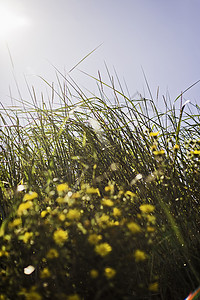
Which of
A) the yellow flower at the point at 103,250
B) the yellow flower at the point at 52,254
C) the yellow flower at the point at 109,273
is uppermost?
the yellow flower at the point at 52,254

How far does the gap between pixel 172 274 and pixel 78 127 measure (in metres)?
0.97

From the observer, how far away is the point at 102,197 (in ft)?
4.34

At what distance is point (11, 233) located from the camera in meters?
0.77

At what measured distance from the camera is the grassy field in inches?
31.4

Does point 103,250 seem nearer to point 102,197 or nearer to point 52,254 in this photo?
point 52,254

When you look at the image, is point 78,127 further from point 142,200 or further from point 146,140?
point 142,200

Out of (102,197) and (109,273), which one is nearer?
(109,273)

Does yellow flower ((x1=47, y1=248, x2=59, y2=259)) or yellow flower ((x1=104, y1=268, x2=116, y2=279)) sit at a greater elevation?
yellow flower ((x1=47, y1=248, x2=59, y2=259))

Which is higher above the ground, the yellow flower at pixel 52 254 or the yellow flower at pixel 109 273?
the yellow flower at pixel 52 254

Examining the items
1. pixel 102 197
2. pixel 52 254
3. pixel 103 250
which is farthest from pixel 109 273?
pixel 102 197

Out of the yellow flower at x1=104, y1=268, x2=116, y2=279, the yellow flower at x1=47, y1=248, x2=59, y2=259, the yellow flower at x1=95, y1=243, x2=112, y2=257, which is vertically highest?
the yellow flower at x1=47, y1=248, x2=59, y2=259

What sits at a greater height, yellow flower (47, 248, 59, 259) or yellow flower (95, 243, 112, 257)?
yellow flower (47, 248, 59, 259)

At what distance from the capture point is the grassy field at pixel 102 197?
2.61ft

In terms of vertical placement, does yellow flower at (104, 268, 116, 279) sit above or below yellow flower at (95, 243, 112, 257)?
below
